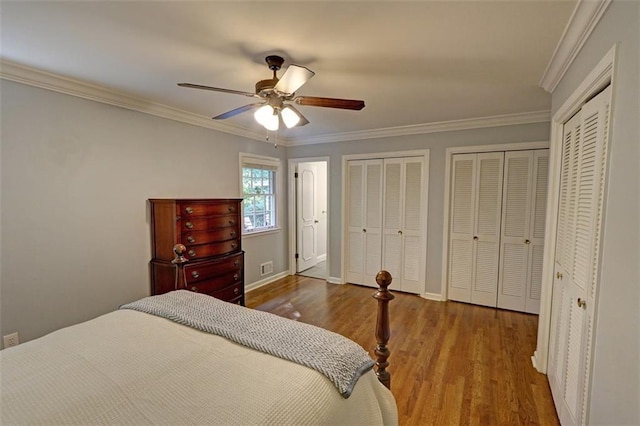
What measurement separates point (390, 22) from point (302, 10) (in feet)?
1.54

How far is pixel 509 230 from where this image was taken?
347 centimetres

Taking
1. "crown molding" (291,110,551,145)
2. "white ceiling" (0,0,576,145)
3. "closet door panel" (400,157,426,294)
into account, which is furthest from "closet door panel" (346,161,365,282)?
"white ceiling" (0,0,576,145)

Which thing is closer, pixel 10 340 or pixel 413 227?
pixel 10 340

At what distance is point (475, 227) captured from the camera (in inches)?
144

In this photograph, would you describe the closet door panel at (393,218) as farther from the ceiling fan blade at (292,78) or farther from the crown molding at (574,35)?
the ceiling fan blade at (292,78)

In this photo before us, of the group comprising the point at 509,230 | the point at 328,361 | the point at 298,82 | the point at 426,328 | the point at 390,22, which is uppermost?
the point at 390,22

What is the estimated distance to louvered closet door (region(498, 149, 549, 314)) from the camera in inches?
130

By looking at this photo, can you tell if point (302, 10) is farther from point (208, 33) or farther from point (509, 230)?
point (509, 230)

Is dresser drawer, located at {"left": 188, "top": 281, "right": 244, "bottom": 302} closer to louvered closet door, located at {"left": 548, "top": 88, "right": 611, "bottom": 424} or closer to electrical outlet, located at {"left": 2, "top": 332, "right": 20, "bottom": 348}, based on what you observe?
electrical outlet, located at {"left": 2, "top": 332, "right": 20, "bottom": 348}

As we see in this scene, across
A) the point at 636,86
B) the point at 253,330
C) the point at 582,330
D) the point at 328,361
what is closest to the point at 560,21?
the point at 636,86

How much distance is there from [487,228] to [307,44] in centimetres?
306

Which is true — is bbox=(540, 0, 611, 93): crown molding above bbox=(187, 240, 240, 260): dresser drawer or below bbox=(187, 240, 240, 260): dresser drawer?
above

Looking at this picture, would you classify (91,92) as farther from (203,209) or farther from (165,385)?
(165,385)

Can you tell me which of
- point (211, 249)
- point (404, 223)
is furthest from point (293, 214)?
point (211, 249)
